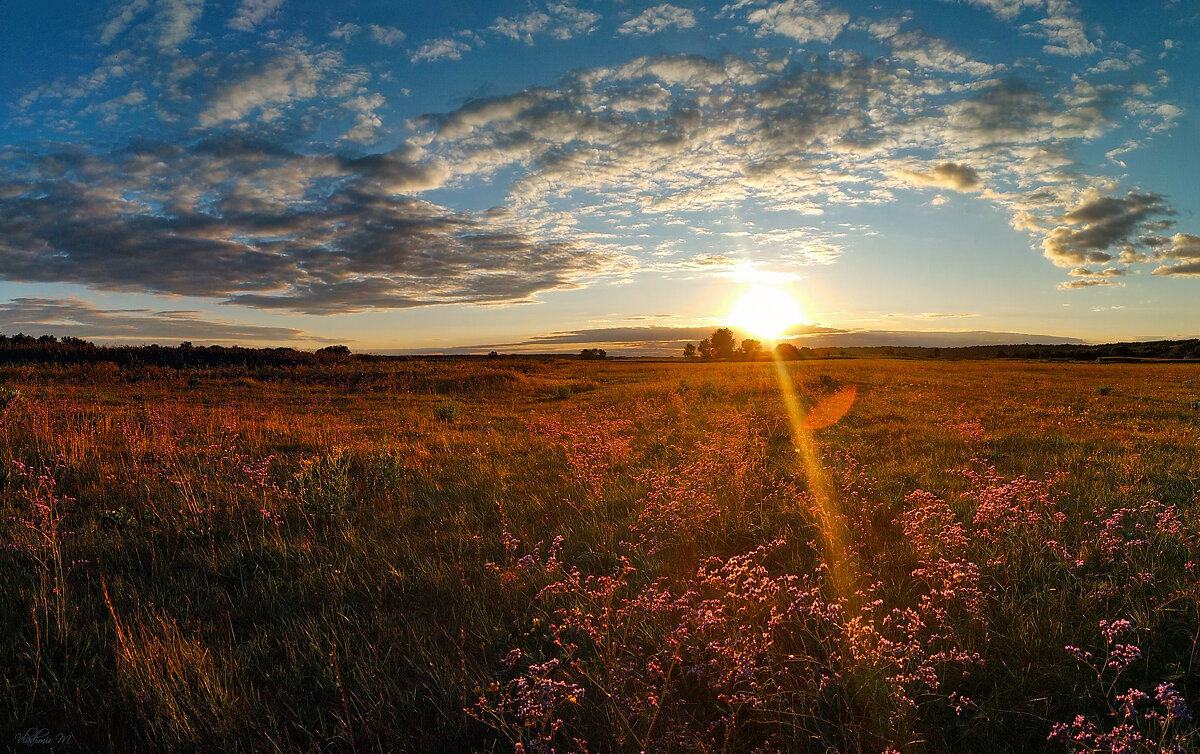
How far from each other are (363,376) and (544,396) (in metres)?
11.1

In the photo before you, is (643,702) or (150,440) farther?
(150,440)

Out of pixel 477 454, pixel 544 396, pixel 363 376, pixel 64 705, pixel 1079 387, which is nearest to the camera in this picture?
pixel 64 705

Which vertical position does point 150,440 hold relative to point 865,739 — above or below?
above

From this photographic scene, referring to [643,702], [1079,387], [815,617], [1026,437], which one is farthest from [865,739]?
[1079,387]

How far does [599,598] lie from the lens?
3.91m

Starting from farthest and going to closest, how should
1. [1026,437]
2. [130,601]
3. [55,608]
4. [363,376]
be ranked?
[363,376]
[1026,437]
[130,601]
[55,608]

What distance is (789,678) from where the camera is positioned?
3080 millimetres

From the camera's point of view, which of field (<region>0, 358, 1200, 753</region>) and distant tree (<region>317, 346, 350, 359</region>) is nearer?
field (<region>0, 358, 1200, 753</region>)

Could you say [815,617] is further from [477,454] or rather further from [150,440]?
[150,440]

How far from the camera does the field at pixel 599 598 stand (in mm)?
2834

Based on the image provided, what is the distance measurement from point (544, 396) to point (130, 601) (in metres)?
18.5

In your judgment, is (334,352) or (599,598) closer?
(599,598)

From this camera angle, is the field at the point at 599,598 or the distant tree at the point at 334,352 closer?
the field at the point at 599,598

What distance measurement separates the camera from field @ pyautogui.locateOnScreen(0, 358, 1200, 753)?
2.83 meters
